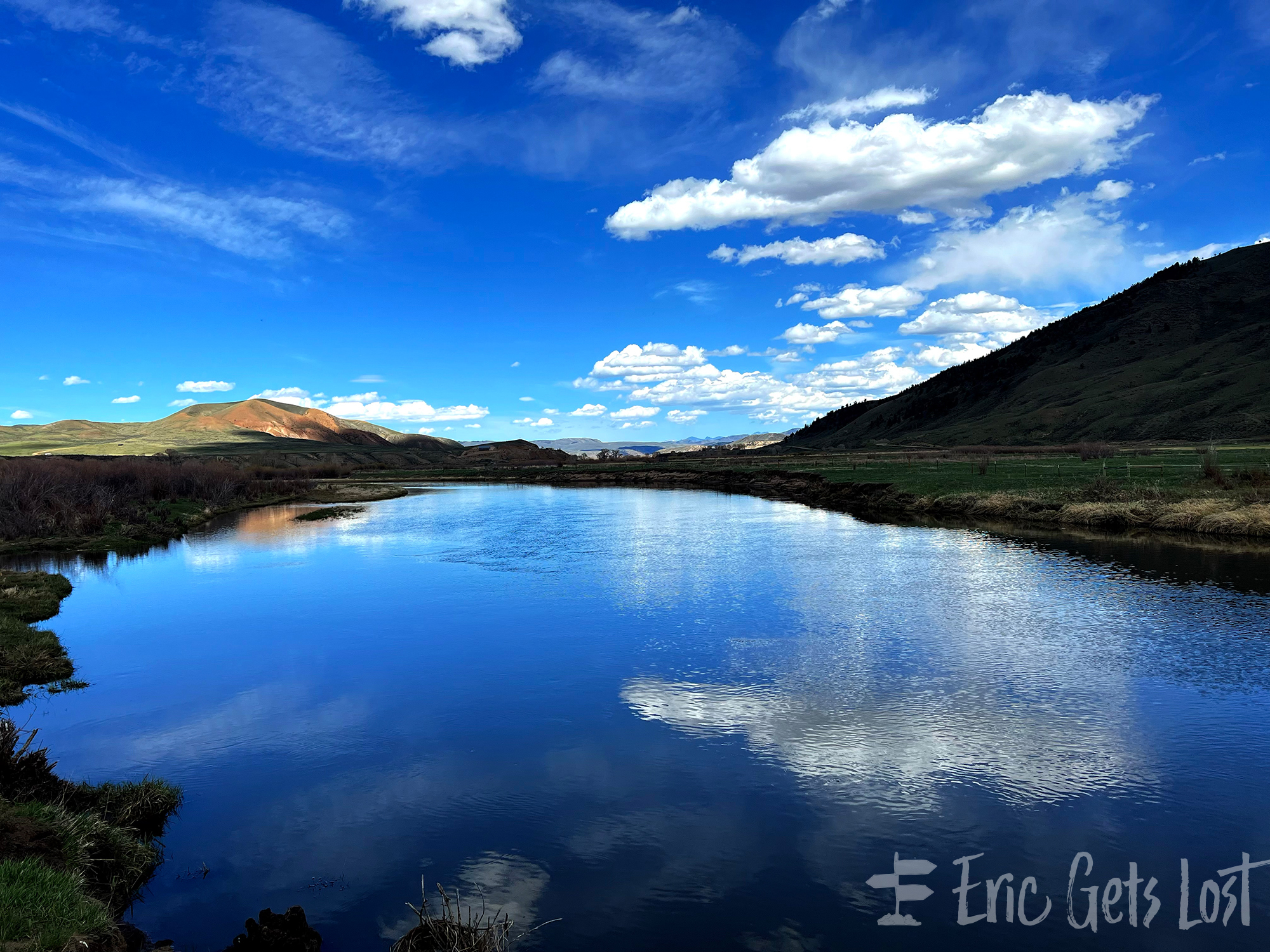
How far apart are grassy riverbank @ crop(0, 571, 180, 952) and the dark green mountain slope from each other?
5026 inches

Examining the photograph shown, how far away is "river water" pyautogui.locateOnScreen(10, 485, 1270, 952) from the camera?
8.25 meters

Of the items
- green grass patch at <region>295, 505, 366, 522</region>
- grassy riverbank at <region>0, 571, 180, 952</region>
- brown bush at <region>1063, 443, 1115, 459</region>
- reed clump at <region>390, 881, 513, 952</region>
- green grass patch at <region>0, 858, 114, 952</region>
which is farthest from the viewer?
brown bush at <region>1063, 443, 1115, 459</region>

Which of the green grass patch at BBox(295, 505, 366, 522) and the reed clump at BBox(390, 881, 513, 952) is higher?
the green grass patch at BBox(295, 505, 366, 522)

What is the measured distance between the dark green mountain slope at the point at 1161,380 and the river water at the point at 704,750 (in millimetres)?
111045

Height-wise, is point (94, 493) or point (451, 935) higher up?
point (94, 493)

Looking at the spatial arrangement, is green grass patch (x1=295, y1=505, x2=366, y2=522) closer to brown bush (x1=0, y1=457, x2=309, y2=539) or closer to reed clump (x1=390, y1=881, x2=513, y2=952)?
brown bush (x1=0, y1=457, x2=309, y2=539)

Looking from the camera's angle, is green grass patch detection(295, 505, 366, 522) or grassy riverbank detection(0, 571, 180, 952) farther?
green grass patch detection(295, 505, 366, 522)

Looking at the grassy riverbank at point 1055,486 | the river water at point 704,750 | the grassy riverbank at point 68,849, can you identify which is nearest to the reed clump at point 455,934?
the river water at point 704,750

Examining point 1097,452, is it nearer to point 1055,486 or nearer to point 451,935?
point 1055,486

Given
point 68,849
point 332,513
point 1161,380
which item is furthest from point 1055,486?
point 1161,380

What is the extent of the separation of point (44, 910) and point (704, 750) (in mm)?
8582

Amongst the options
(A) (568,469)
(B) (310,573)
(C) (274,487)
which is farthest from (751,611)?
(A) (568,469)

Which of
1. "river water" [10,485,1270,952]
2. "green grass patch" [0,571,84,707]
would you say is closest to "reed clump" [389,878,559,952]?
"river water" [10,485,1270,952]

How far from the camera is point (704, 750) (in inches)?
484
